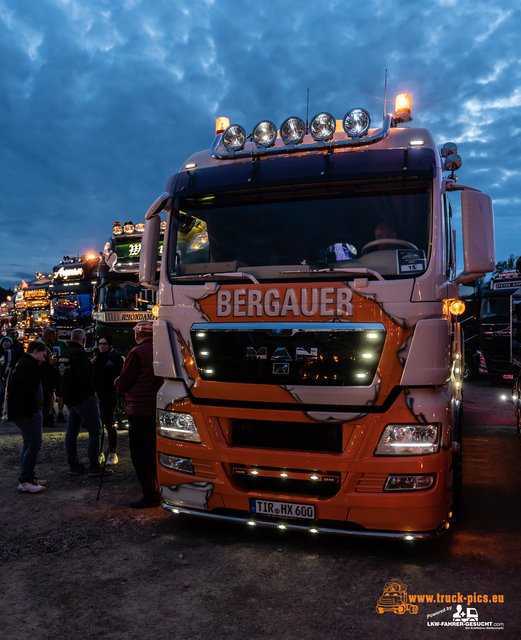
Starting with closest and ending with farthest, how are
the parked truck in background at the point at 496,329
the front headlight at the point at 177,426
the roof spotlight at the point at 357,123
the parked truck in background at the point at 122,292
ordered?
the front headlight at the point at 177,426, the roof spotlight at the point at 357,123, the parked truck in background at the point at 122,292, the parked truck in background at the point at 496,329

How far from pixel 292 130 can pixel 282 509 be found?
3343 mm

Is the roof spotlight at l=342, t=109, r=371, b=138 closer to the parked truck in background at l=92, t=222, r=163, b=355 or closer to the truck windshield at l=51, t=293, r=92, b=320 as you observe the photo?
the parked truck in background at l=92, t=222, r=163, b=355

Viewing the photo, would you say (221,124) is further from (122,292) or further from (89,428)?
(122,292)

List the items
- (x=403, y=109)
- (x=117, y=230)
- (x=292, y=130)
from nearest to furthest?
(x=292, y=130) < (x=403, y=109) < (x=117, y=230)

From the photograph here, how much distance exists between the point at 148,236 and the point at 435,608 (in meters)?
3.82

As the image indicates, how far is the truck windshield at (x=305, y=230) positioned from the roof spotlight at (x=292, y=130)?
0.59 m

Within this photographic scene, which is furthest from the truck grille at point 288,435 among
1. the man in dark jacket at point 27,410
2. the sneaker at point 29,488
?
the sneaker at point 29,488

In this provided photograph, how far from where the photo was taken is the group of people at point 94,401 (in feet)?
16.7

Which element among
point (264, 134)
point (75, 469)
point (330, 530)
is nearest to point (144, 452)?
point (75, 469)

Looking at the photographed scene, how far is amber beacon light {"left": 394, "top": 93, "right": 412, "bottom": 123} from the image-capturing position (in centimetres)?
504

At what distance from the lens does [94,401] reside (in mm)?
6320

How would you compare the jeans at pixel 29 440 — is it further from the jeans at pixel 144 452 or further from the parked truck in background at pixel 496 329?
the parked truck in background at pixel 496 329

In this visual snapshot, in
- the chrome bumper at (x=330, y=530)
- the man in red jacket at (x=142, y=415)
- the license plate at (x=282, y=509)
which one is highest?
the man in red jacket at (x=142, y=415)

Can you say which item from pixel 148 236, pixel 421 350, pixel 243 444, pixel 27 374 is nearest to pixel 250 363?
pixel 243 444
